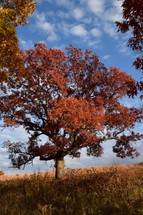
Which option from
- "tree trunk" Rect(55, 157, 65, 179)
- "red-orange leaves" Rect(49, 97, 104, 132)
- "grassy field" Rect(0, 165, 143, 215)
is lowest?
"grassy field" Rect(0, 165, 143, 215)

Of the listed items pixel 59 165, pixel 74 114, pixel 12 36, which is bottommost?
pixel 59 165

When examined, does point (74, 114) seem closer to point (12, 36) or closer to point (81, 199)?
point (12, 36)

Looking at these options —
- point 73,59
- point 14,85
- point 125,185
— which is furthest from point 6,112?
point 125,185

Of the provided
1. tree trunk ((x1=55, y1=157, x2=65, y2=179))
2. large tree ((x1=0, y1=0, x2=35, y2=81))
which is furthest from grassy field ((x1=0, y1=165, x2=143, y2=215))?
tree trunk ((x1=55, y1=157, x2=65, y2=179))

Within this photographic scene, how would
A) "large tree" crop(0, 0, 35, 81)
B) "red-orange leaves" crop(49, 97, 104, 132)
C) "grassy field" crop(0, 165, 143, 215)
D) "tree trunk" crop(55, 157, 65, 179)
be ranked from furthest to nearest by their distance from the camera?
"tree trunk" crop(55, 157, 65, 179) → "red-orange leaves" crop(49, 97, 104, 132) → "large tree" crop(0, 0, 35, 81) → "grassy field" crop(0, 165, 143, 215)

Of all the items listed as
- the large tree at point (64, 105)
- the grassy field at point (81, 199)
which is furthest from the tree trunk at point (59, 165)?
the grassy field at point (81, 199)

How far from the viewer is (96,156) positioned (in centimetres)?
2728

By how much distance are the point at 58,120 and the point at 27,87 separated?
351cm

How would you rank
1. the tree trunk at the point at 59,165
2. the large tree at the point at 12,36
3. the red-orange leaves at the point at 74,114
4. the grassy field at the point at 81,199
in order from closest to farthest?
the grassy field at the point at 81,199 → the large tree at the point at 12,36 → the red-orange leaves at the point at 74,114 → the tree trunk at the point at 59,165

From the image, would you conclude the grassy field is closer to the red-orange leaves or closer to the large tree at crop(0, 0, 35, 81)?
the large tree at crop(0, 0, 35, 81)

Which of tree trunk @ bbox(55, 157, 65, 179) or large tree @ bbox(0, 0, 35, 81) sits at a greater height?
large tree @ bbox(0, 0, 35, 81)

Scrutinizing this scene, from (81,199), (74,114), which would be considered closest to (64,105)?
(74,114)

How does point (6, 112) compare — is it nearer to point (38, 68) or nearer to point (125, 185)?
point (38, 68)

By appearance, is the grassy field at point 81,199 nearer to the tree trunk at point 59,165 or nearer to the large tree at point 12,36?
the large tree at point 12,36
